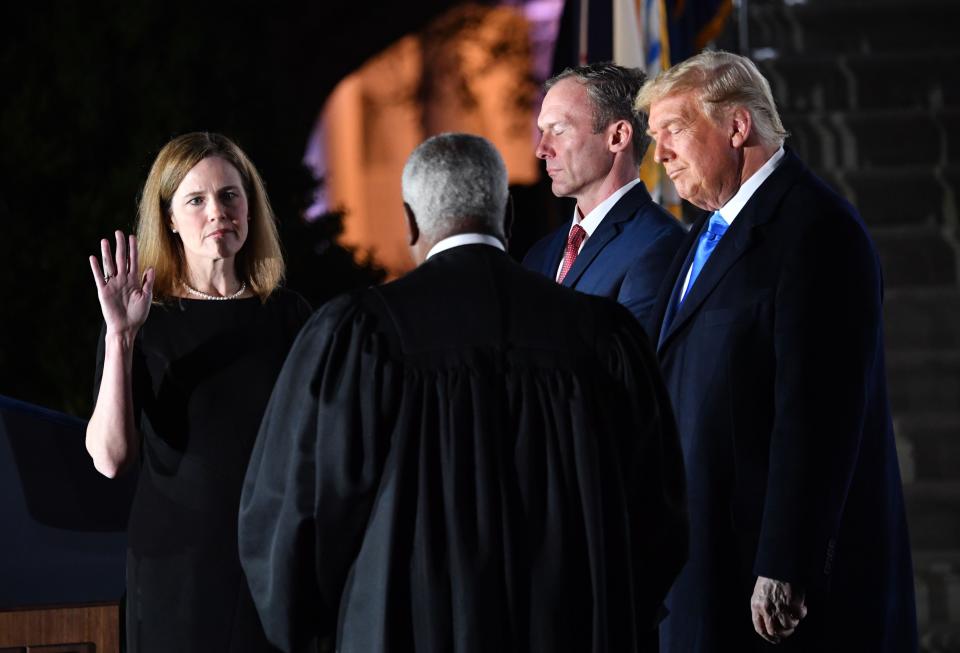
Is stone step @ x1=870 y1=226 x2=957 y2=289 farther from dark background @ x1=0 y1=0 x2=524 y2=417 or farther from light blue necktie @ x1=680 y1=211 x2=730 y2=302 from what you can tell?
light blue necktie @ x1=680 y1=211 x2=730 y2=302

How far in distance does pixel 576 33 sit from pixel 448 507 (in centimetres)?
501

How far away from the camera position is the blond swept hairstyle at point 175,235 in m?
3.28

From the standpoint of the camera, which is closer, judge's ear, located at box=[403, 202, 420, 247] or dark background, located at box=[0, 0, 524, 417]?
judge's ear, located at box=[403, 202, 420, 247]

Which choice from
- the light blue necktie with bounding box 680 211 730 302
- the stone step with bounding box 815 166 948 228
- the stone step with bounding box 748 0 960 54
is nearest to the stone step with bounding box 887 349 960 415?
the stone step with bounding box 815 166 948 228

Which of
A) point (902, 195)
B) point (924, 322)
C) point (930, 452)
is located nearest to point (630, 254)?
point (930, 452)

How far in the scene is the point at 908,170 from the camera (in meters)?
6.27

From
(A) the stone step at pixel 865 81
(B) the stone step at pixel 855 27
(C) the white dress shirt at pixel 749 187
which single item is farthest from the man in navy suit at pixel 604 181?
(B) the stone step at pixel 855 27

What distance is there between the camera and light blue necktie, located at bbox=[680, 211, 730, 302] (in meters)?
3.10

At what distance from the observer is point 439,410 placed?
231 centimetres

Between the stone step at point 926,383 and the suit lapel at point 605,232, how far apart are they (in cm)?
248

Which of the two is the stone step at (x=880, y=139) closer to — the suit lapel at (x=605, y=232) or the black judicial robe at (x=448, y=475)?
the suit lapel at (x=605, y=232)


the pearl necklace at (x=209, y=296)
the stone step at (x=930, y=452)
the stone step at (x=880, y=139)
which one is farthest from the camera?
the stone step at (x=880, y=139)

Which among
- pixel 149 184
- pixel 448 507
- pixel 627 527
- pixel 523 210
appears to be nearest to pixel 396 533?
pixel 448 507

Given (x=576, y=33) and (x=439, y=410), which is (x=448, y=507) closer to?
(x=439, y=410)
